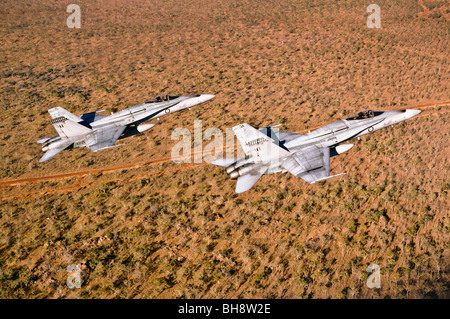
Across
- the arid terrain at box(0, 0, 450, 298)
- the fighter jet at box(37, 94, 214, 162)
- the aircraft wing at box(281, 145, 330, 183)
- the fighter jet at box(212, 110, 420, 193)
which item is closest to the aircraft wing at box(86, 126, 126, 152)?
the fighter jet at box(37, 94, 214, 162)

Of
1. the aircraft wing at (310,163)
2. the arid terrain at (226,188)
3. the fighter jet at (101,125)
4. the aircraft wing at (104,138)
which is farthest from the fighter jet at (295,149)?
the aircraft wing at (104,138)

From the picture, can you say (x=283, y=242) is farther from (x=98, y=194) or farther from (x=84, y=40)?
(x=84, y=40)

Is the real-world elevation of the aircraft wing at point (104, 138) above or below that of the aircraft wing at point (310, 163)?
above

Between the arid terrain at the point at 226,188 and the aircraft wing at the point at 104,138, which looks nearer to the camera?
the arid terrain at the point at 226,188

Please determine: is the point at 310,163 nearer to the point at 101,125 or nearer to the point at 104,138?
the point at 104,138

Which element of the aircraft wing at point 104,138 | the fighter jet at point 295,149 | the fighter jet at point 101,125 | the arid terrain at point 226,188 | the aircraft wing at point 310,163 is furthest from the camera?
the fighter jet at point 101,125

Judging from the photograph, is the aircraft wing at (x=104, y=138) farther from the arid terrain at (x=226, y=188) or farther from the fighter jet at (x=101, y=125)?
the arid terrain at (x=226, y=188)

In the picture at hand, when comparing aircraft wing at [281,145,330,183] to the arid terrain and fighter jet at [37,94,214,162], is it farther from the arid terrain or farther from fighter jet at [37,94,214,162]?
fighter jet at [37,94,214,162]
